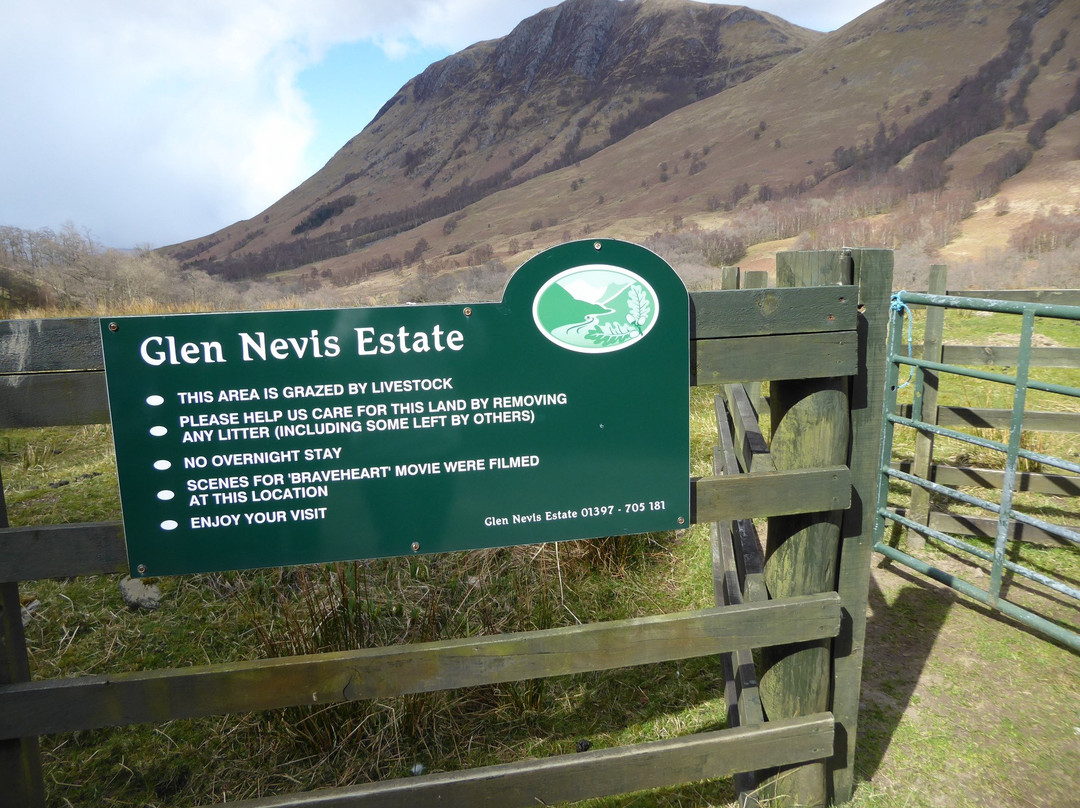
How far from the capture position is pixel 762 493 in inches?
81.7

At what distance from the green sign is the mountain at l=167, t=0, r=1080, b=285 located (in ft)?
118

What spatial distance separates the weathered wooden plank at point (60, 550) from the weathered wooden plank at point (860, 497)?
2.22 m

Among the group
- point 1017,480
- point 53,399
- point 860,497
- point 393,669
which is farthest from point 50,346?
point 1017,480

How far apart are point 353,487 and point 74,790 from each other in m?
2.32

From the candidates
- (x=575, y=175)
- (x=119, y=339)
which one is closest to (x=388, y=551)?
(x=119, y=339)

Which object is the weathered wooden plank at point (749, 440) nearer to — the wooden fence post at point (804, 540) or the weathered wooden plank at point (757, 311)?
the wooden fence post at point (804, 540)

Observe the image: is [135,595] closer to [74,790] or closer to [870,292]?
[74,790]

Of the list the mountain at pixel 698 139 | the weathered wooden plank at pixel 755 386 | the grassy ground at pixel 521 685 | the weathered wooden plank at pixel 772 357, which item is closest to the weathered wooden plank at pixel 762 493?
the weathered wooden plank at pixel 772 357

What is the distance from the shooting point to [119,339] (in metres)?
1.73

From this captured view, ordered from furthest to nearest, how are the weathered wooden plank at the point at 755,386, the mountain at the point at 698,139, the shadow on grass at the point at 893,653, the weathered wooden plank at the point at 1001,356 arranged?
the mountain at the point at 698,139, the weathered wooden plank at the point at 755,386, the weathered wooden plank at the point at 1001,356, the shadow on grass at the point at 893,653

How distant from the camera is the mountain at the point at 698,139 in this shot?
47.6 meters

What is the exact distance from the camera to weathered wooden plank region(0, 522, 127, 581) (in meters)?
1.76

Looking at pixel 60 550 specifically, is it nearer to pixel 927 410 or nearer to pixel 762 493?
pixel 762 493

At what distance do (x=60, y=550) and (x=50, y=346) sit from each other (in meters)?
0.54
